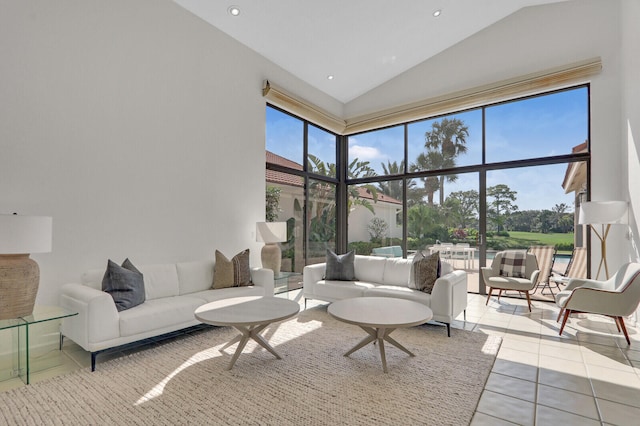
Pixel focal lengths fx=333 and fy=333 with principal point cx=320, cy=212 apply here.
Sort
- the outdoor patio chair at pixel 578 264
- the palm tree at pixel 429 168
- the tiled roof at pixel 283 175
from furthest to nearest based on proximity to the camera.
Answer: the palm tree at pixel 429 168
the tiled roof at pixel 283 175
the outdoor patio chair at pixel 578 264

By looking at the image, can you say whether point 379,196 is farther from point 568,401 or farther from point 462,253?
point 568,401

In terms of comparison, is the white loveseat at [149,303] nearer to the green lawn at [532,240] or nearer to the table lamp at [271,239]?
the table lamp at [271,239]

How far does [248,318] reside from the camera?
2688 millimetres

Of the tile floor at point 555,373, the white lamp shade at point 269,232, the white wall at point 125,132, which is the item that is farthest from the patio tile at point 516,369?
the white wall at point 125,132

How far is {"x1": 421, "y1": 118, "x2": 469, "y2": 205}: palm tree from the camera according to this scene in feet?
19.5

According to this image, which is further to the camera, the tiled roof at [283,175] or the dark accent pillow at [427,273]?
the tiled roof at [283,175]

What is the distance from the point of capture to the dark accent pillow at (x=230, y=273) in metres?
4.11

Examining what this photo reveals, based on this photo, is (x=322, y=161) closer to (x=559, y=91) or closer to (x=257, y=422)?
(x=559, y=91)

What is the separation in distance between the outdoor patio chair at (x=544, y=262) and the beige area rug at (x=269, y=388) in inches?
91.9

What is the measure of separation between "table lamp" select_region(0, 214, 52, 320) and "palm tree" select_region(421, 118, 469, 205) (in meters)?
5.67

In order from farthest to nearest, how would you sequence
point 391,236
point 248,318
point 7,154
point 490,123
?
point 391,236 < point 490,123 < point 7,154 < point 248,318

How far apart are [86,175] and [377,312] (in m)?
3.19

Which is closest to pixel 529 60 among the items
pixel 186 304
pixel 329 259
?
pixel 329 259

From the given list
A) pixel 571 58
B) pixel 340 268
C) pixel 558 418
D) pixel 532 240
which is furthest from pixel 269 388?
pixel 571 58
